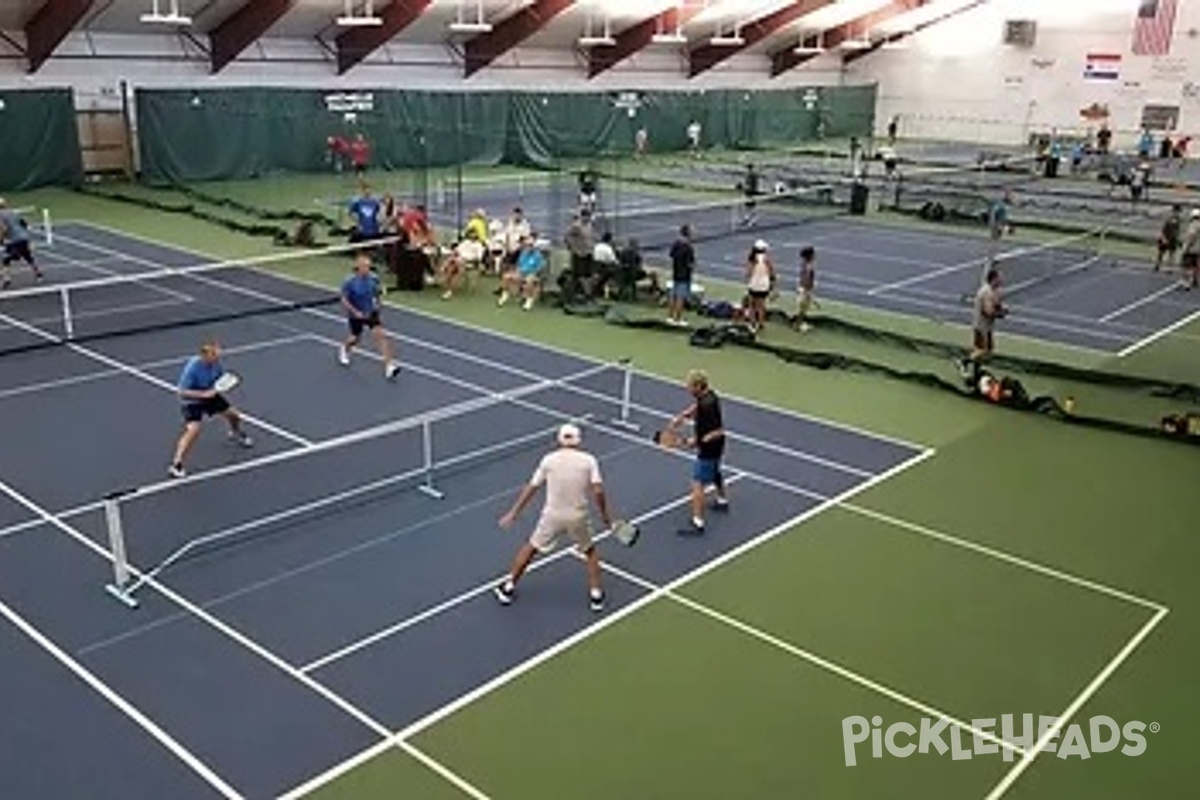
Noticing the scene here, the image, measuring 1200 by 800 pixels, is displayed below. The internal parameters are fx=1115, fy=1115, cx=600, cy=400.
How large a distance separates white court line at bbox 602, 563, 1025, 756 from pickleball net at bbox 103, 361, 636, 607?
2.71 meters

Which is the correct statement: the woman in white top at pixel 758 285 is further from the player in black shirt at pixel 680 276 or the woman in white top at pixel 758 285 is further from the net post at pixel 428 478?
the net post at pixel 428 478

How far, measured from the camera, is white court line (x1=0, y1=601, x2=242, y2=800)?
723cm

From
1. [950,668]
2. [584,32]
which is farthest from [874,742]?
[584,32]

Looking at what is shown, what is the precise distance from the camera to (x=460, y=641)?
901cm

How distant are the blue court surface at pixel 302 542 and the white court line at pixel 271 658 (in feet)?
0.08

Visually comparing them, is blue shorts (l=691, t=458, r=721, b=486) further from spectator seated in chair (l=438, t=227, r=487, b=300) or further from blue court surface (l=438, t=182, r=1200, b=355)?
spectator seated in chair (l=438, t=227, r=487, b=300)

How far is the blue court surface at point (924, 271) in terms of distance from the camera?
67.8 ft

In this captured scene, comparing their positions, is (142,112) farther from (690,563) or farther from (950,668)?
(950,668)

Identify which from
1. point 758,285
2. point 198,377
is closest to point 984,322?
point 758,285

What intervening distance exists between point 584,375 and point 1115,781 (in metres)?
10.0

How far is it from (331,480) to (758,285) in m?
8.97

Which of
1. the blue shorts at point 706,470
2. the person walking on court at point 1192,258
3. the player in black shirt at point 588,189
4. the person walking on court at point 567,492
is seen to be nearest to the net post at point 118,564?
the person walking on court at point 567,492

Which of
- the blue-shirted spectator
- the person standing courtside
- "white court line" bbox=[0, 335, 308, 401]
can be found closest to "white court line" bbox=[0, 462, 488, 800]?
"white court line" bbox=[0, 335, 308, 401]

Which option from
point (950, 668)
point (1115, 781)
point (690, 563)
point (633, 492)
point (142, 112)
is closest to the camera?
point (1115, 781)
